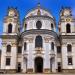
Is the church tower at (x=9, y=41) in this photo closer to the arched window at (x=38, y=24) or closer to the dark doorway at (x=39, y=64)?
the dark doorway at (x=39, y=64)

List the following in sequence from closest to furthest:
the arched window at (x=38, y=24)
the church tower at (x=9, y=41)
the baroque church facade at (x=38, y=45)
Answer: the baroque church facade at (x=38, y=45) → the church tower at (x=9, y=41) → the arched window at (x=38, y=24)

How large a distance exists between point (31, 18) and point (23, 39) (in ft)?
17.1

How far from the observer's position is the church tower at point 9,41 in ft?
188

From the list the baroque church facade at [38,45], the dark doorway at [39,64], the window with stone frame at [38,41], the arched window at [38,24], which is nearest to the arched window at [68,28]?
the baroque church facade at [38,45]

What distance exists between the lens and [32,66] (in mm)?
55469

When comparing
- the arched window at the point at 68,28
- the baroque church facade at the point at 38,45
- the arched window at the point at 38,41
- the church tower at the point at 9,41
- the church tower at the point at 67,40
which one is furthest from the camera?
the arched window at the point at 68,28

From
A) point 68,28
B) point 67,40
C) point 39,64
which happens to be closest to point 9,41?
point 39,64

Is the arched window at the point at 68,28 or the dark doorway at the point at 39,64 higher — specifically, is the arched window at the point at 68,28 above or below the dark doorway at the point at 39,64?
above

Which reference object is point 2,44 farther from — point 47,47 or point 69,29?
point 69,29

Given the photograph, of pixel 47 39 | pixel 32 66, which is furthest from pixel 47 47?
pixel 32 66

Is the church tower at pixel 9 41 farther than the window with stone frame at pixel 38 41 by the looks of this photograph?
Yes

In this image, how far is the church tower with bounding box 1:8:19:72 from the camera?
2254 inches

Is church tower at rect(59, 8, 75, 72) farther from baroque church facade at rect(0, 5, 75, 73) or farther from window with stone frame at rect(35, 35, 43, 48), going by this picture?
window with stone frame at rect(35, 35, 43, 48)

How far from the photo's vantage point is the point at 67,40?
58.1 m
